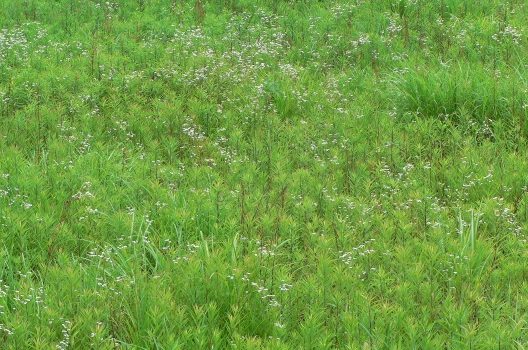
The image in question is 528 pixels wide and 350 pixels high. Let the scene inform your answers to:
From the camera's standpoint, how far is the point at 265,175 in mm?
7375

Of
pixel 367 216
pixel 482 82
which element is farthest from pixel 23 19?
pixel 367 216

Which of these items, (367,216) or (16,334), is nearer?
(16,334)

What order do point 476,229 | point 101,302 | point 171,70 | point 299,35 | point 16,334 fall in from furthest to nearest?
point 299,35, point 171,70, point 476,229, point 101,302, point 16,334

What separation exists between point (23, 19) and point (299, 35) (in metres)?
4.18

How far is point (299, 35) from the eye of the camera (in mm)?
11453

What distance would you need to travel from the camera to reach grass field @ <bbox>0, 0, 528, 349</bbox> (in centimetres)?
490

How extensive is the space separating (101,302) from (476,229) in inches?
112

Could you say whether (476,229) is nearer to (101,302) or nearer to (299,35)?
(101,302)

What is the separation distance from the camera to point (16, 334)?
4.59 meters

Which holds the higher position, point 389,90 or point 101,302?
point 101,302

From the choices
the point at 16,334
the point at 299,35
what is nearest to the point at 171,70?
the point at 299,35

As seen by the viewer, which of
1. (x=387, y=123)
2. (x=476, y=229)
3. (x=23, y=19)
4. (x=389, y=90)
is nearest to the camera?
(x=476, y=229)

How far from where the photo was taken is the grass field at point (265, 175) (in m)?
4.90

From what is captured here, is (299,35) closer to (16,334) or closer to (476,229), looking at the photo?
(476,229)
